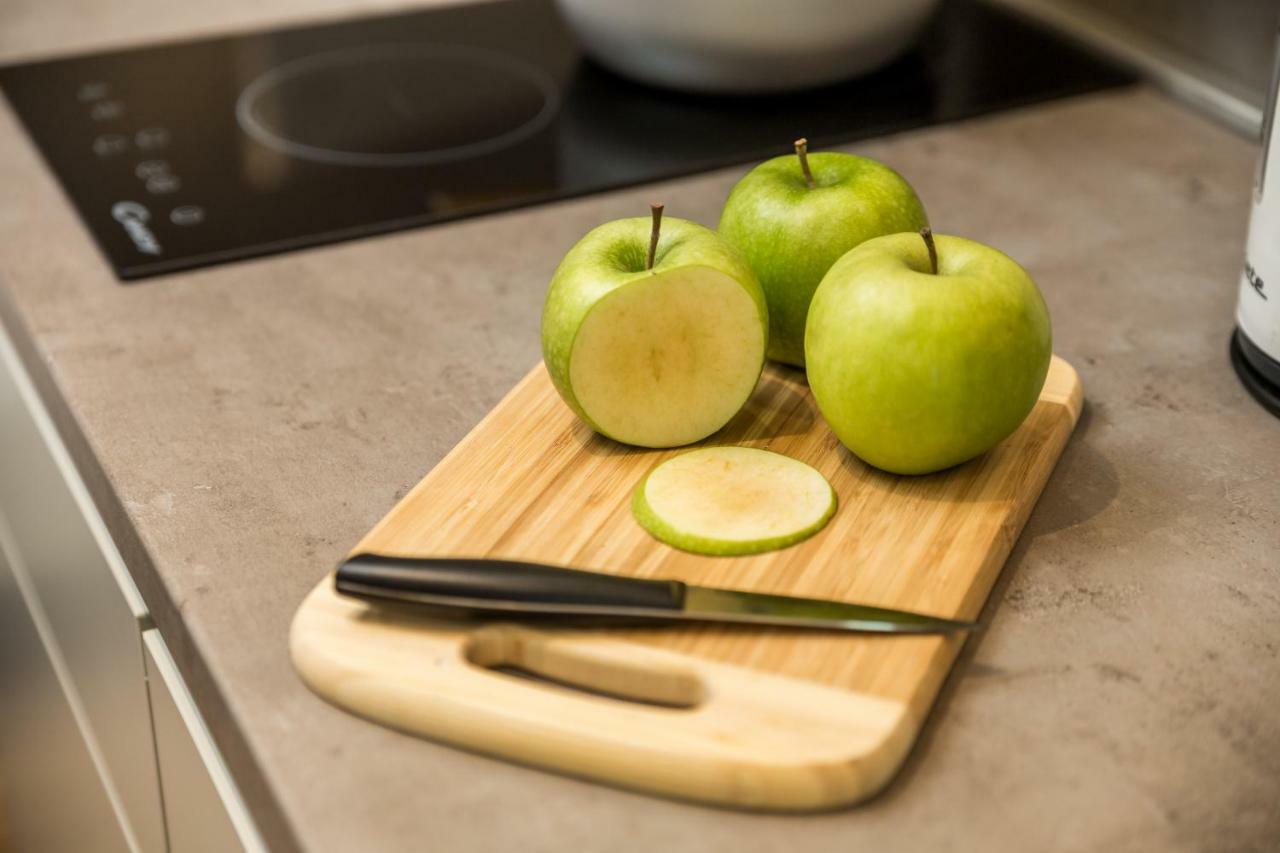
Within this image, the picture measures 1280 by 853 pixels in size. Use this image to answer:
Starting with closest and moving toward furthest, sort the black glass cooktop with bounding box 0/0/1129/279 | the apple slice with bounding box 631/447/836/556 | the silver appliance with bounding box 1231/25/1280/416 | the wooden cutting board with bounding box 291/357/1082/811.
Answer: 1. the wooden cutting board with bounding box 291/357/1082/811
2. the apple slice with bounding box 631/447/836/556
3. the silver appliance with bounding box 1231/25/1280/416
4. the black glass cooktop with bounding box 0/0/1129/279

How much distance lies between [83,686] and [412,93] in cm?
59

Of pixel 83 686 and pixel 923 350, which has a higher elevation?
pixel 923 350

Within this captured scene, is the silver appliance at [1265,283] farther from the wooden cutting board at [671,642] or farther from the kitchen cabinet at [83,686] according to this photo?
the kitchen cabinet at [83,686]

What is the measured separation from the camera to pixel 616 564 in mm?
652

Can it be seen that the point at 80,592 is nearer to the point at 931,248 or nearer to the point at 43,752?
the point at 43,752

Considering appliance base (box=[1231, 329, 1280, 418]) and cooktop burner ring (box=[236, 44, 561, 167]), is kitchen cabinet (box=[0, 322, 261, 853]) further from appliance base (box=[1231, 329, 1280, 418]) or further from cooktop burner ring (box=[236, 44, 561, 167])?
appliance base (box=[1231, 329, 1280, 418])

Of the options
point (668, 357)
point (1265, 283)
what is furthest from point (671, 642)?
point (1265, 283)

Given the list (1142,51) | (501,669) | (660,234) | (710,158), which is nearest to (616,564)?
(501,669)

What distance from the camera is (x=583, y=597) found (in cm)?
60

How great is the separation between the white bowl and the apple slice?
1.72 feet

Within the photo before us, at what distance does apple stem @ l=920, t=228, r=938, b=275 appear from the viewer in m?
0.67

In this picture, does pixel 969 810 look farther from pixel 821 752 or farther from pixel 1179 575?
pixel 1179 575

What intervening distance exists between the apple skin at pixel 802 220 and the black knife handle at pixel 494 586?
0.22 metres

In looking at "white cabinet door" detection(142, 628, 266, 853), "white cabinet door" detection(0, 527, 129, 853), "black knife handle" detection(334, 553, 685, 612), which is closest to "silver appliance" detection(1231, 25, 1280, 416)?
"black knife handle" detection(334, 553, 685, 612)
